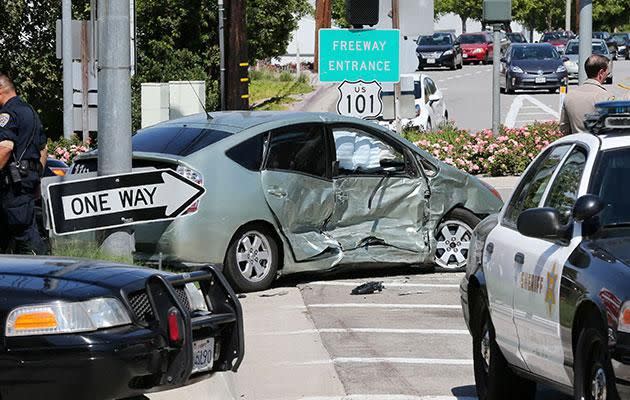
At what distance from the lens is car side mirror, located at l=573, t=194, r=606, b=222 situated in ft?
22.8

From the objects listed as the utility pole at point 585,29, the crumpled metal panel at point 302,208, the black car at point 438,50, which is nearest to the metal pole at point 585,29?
the utility pole at point 585,29

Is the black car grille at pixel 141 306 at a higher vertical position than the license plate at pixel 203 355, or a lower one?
higher

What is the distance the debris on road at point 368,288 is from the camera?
13.9 metres

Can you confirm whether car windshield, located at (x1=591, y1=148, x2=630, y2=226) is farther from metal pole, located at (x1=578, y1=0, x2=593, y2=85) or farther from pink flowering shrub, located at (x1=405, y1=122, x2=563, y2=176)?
pink flowering shrub, located at (x1=405, y1=122, x2=563, y2=176)

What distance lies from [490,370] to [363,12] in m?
12.1

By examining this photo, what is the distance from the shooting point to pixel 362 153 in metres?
14.7

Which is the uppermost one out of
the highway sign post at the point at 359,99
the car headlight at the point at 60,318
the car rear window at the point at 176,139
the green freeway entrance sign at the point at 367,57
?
the green freeway entrance sign at the point at 367,57

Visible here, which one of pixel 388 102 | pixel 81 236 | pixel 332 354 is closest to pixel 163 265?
pixel 81 236

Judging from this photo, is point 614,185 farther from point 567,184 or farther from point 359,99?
point 359,99

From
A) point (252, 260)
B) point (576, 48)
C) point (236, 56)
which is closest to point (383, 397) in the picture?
point (252, 260)

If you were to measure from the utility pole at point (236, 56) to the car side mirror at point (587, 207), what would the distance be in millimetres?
19953

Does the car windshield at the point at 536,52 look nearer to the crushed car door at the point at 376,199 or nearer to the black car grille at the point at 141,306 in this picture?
the crushed car door at the point at 376,199

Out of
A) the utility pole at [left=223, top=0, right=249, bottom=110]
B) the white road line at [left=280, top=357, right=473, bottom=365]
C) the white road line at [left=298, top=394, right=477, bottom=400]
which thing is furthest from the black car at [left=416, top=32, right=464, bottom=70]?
the white road line at [left=298, top=394, right=477, bottom=400]

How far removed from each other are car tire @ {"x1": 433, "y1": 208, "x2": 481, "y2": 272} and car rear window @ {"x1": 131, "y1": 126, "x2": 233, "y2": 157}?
259 cm
